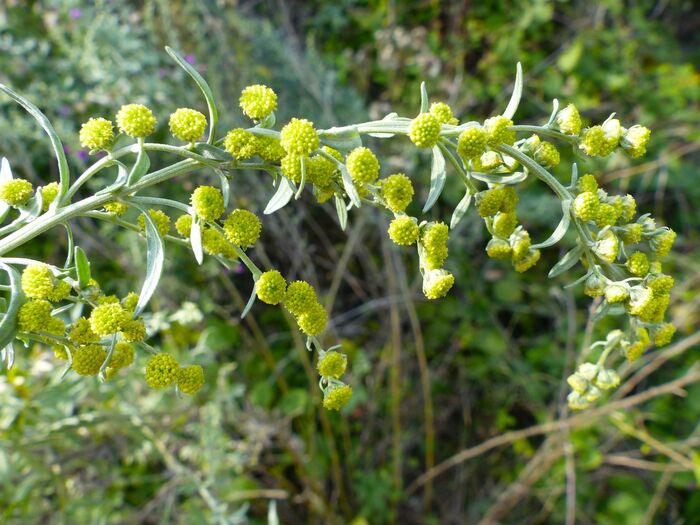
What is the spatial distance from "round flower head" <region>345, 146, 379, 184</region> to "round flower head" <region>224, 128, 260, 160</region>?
0.46 feet

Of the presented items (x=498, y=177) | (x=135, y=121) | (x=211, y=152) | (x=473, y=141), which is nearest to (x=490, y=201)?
(x=498, y=177)

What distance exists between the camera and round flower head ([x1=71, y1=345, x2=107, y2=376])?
946mm

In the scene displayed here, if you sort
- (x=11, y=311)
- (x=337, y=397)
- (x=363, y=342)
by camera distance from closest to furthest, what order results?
(x=11, y=311)
(x=337, y=397)
(x=363, y=342)

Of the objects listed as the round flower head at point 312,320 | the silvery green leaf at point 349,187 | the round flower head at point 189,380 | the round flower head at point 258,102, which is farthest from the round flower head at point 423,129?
the round flower head at point 189,380

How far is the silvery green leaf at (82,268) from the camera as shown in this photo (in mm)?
956

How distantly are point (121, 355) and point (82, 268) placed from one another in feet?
0.55

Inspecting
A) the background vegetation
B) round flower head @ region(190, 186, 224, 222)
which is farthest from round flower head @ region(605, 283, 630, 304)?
the background vegetation

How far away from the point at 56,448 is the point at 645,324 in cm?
188

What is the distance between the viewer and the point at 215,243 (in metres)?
1.04

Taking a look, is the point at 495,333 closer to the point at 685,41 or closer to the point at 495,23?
the point at 495,23

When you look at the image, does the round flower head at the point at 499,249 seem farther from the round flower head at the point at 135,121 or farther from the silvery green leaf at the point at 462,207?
the round flower head at the point at 135,121

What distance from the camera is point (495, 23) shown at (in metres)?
3.45

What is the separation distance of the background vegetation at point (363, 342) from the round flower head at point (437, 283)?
3.88 ft

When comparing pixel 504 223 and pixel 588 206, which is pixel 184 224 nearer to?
pixel 504 223
